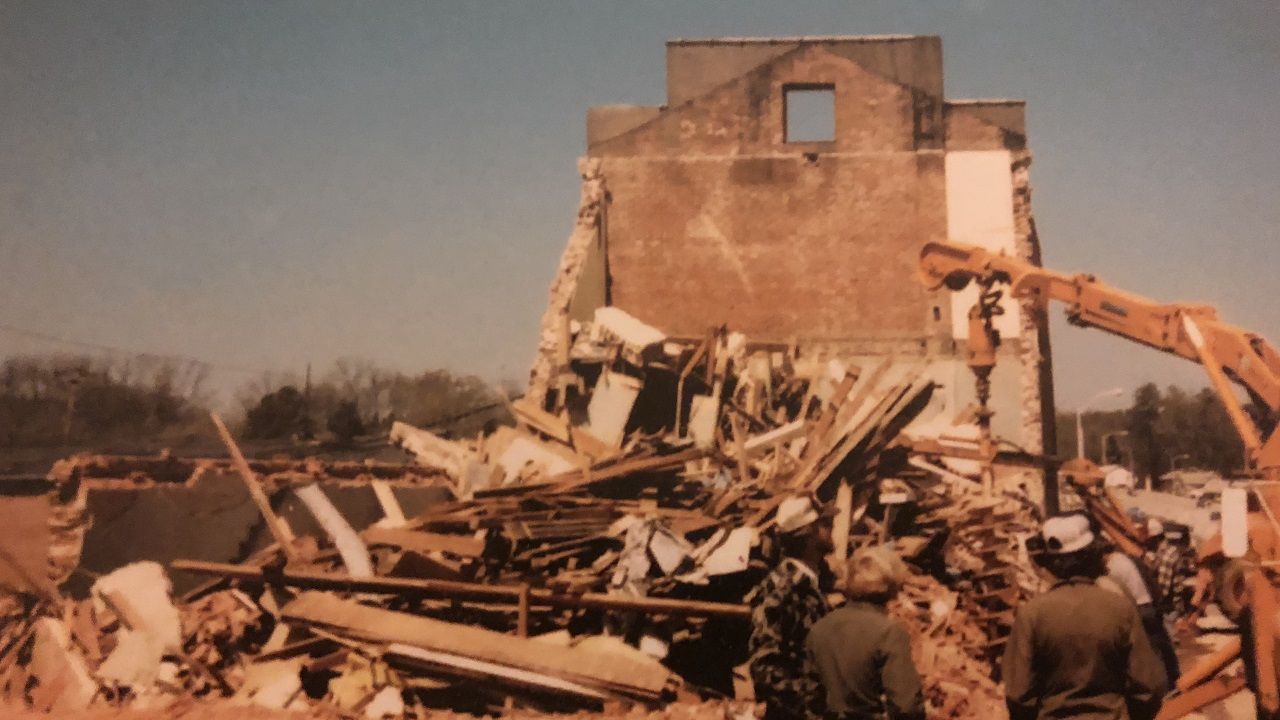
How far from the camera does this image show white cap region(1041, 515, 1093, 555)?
3.54 metres

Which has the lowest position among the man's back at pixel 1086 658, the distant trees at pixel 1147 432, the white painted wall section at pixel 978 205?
the distant trees at pixel 1147 432

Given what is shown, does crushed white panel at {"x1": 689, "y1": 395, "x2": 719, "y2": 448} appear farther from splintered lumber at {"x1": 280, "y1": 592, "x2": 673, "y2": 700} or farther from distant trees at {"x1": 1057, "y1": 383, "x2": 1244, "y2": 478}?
distant trees at {"x1": 1057, "y1": 383, "x2": 1244, "y2": 478}

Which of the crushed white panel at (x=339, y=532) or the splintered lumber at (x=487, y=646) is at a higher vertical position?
the crushed white panel at (x=339, y=532)

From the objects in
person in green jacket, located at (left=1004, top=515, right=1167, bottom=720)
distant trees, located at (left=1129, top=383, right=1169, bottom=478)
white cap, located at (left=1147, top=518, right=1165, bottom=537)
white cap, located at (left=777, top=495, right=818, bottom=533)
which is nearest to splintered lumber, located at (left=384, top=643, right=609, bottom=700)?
white cap, located at (left=777, top=495, right=818, bottom=533)

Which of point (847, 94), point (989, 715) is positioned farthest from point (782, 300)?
point (989, 715)

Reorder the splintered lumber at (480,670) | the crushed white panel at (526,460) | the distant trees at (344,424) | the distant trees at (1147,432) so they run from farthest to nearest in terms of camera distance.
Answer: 1. the distant trees at (1147,432)
2. the distant trees at (344,424)
3. the crushed white panel at (526,460)
4. the splintered lumber at (480,670)

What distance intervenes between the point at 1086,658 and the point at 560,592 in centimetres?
423

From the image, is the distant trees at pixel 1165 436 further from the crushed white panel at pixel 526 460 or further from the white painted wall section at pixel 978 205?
the crushed white panel at pixel 526 460

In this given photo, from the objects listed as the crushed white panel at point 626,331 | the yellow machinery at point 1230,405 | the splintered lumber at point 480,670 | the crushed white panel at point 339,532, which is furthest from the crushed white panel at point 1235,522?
the crushed white panel at point 626,331

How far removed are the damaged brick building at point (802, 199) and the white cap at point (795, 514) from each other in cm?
989

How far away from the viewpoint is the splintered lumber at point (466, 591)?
21.1 ft

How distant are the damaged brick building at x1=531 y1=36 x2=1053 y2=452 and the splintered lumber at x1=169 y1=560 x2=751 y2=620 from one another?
31.9ft

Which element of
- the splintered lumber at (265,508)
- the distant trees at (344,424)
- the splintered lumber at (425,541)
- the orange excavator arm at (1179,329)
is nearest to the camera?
the orange excavator arm at (1179,329)

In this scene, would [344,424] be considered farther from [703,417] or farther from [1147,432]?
[1147,432]
